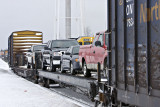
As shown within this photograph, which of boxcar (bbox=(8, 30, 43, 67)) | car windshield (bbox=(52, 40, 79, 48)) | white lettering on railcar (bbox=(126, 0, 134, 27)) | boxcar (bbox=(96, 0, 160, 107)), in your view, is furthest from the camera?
boxcar (bbox=(8, 30, 43, 67))

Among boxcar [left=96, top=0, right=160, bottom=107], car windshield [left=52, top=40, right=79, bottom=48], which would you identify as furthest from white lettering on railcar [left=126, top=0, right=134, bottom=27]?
car windshield [left=52, top=40, right=79, bottom=48]

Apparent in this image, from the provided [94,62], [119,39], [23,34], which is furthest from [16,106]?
[23,34]

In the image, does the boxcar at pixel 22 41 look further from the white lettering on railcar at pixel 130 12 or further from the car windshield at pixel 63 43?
the white lettering on railcar at pixel 130 12

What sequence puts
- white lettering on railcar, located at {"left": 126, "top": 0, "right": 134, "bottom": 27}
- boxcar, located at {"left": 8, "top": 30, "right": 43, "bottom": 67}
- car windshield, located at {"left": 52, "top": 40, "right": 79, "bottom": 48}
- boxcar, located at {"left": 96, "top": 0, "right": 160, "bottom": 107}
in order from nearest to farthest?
boxcar, located at {"left": 96, "top": 0, "right": 160, "bottom": 107} → white lettering on railcar, located at {"left": 126, "top": 0, "right": 134, "bottom": 27} → car windshield, located at {"left": 52, "top": 40, "right": 79, "bottom": 48} → boxcar, located at {"left": 8, "top": 30, "right": 43, "bottom": 67}

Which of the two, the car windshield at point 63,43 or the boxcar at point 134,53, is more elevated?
the car windshield at point 63,43

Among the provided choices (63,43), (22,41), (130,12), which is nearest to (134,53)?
(130,12)

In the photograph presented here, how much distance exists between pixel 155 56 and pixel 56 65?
509 inches

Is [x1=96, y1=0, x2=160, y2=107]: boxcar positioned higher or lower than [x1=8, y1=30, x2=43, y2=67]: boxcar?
lower

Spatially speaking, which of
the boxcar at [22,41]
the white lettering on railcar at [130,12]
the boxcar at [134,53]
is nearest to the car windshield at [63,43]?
the boxcar at [134,53]

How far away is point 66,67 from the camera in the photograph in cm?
1641

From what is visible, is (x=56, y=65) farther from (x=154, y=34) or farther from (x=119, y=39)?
(x=154, y=34)

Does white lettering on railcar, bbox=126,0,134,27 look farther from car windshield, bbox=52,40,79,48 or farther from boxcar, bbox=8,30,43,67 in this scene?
boxcar, bbox=8,30,43,67

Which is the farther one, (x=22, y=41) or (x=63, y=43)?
(x=22, y=41)

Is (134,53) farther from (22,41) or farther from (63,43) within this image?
(22,41)
